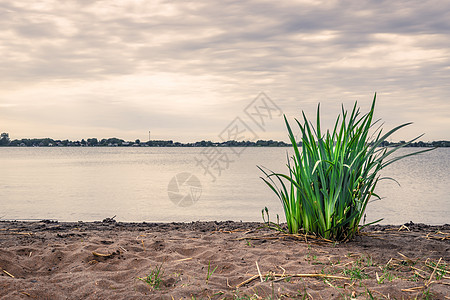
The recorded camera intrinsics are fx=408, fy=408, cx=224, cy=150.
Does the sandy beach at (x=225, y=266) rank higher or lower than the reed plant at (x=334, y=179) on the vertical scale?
lower

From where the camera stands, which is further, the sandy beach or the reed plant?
the reed plant

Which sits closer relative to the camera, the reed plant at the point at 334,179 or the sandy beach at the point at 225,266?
the sandy beach at the point at 225,266

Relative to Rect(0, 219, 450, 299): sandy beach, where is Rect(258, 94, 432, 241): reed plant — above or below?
above

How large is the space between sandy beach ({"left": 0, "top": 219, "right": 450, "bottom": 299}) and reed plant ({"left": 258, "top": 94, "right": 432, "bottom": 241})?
0.18m

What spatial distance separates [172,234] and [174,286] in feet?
5.78

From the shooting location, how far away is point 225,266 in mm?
2982

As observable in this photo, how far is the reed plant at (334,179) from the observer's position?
3.64 m

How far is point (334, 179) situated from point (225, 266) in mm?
1285

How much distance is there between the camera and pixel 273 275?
9.01ft

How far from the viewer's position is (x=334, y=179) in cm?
360

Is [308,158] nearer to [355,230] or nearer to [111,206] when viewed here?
[355,230]

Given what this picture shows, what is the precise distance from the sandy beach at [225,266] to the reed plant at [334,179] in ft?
0.59

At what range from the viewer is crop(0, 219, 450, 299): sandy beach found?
8.13ft

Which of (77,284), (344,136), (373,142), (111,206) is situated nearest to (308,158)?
(344,136)
